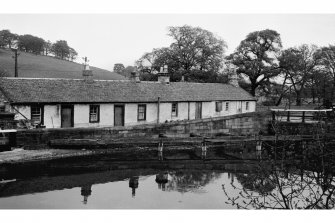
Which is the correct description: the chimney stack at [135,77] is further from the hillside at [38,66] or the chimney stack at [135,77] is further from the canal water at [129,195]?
the hillside at [38,66]

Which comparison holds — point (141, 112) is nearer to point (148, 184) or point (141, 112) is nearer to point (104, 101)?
point (104, 101)

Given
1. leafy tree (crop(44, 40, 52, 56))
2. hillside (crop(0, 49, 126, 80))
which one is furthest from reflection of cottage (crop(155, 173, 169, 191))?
leafy tree (crop(44, 40, 52, 56))

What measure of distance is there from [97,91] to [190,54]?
2310 centimetres

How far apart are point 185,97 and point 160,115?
11.2ft

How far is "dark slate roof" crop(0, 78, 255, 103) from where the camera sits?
73.2 feet

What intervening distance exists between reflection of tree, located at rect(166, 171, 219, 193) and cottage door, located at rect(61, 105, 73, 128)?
1020 centimetres

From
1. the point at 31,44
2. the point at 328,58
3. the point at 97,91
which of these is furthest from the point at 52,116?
the point at 328,58

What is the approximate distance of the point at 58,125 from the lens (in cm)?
2295

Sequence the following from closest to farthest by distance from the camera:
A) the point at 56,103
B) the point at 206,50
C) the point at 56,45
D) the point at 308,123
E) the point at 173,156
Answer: the point at 173,156 → the point at 56,103 → the point at 308,123 → the point at 206,50 → the point at 56,45

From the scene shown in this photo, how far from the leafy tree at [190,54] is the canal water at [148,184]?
2703 cm

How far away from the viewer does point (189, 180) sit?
51.0 feet

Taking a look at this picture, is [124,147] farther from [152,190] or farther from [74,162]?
[152,190]

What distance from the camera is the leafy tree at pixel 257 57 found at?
42656 millimetres

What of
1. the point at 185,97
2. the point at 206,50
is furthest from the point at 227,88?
the point at 206,50
